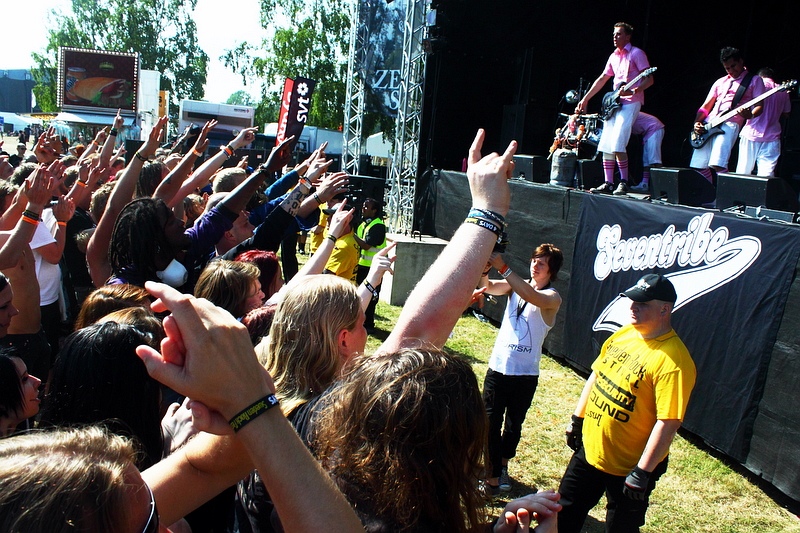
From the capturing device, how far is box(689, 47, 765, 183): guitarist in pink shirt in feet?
24.0

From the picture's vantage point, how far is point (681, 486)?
4.25 m

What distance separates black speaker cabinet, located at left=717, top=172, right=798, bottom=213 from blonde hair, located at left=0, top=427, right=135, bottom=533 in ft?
17.6

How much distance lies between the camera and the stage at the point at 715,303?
4.19 meters

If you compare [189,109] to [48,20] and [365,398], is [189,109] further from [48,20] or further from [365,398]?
[365,398]

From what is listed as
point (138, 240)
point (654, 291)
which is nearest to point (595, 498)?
point (654, 291)

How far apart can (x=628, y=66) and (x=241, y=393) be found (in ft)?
25.9

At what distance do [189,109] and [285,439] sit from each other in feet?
99.9

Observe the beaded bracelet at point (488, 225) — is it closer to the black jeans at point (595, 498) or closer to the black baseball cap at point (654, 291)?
the black baseball cap at point (654, 291)

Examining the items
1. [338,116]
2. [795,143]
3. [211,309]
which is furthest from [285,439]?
[338,116]

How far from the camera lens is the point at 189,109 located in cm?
2878

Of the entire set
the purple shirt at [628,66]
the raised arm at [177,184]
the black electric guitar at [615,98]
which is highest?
the purple shirt at [628,66]

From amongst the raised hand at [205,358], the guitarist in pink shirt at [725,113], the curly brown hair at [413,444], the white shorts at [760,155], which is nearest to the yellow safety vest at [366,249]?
the guitarist in pink shirt at [725,113]

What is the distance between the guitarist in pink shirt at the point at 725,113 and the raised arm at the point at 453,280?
6.44m

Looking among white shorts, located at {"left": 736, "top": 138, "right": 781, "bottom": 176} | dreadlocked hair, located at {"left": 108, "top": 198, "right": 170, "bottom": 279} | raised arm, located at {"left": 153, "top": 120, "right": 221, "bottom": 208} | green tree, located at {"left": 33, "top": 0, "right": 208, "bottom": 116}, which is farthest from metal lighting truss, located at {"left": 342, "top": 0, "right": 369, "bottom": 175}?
green tree, located at {"left": 33, "top": 0, "right": 208, "bottom": 116}
